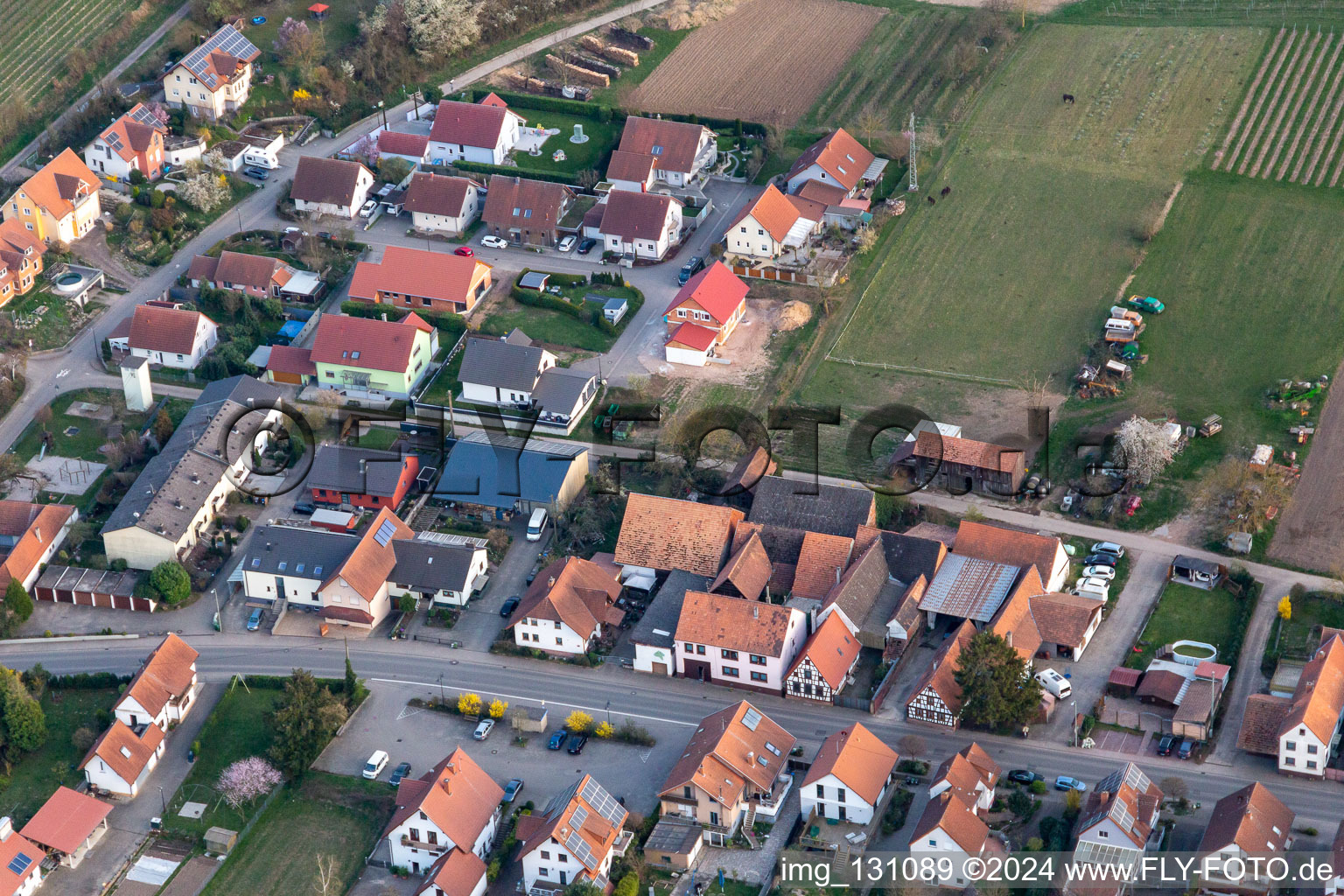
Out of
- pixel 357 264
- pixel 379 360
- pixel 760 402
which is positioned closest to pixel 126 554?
pixel 379 360

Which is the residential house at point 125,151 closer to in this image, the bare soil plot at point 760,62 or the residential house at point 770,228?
the bare soil plot at point 760,62

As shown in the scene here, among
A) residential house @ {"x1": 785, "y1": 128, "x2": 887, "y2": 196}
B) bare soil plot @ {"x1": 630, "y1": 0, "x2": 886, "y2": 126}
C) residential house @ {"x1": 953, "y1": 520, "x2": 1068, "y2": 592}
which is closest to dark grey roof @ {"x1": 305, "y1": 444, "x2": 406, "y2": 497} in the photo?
residential house @ {"x1": 953, "y1": 520, "x2": 1068, "y2": 592}

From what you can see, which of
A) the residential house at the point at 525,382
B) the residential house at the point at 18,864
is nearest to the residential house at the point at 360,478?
the residential house at the point at 525,382

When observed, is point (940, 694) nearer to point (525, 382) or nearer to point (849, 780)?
point (849, 780)

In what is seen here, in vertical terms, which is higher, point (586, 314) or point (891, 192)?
point (891, 192)

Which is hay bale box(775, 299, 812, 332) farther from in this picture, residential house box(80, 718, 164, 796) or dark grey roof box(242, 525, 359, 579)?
residential house box(80, 718, 164, 796)

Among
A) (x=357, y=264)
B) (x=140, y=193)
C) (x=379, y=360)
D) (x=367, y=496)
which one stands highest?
(x=140, y=193)

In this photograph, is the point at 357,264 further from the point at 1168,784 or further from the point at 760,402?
the point at 1168,784

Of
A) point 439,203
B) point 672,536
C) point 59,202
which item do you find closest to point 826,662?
point 672,536
